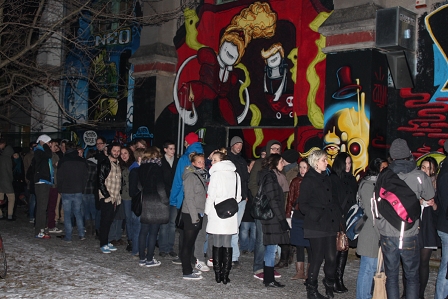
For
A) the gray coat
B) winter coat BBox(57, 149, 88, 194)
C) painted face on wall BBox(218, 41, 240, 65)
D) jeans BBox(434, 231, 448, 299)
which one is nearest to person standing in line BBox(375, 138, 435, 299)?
the gray coat

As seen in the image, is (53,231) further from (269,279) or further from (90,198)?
(269,279)

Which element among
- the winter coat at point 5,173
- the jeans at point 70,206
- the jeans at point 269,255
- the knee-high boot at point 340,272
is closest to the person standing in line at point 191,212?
the jeans at point 269,255

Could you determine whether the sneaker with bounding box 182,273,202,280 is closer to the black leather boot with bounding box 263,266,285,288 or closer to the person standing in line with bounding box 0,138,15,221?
the black leather boot with bounding box 263,266,285,288

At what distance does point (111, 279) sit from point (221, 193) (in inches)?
79.5

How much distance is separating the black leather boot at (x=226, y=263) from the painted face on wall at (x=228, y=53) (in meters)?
7.64

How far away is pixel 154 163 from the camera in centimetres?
856

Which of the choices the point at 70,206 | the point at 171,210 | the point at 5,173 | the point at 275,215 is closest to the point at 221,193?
the point at 275,215

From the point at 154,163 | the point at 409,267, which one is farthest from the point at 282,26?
the point at 409,267

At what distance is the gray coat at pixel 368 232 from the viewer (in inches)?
252

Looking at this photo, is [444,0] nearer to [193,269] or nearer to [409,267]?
[409,267]

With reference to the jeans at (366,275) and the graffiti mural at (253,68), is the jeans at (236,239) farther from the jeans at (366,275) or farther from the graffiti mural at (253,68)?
the graffiti mural at (253,68)

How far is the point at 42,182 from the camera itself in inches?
437

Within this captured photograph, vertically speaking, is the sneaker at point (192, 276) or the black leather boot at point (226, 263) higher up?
the black leather boot at point (226, 263)

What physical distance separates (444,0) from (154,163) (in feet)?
21.3
